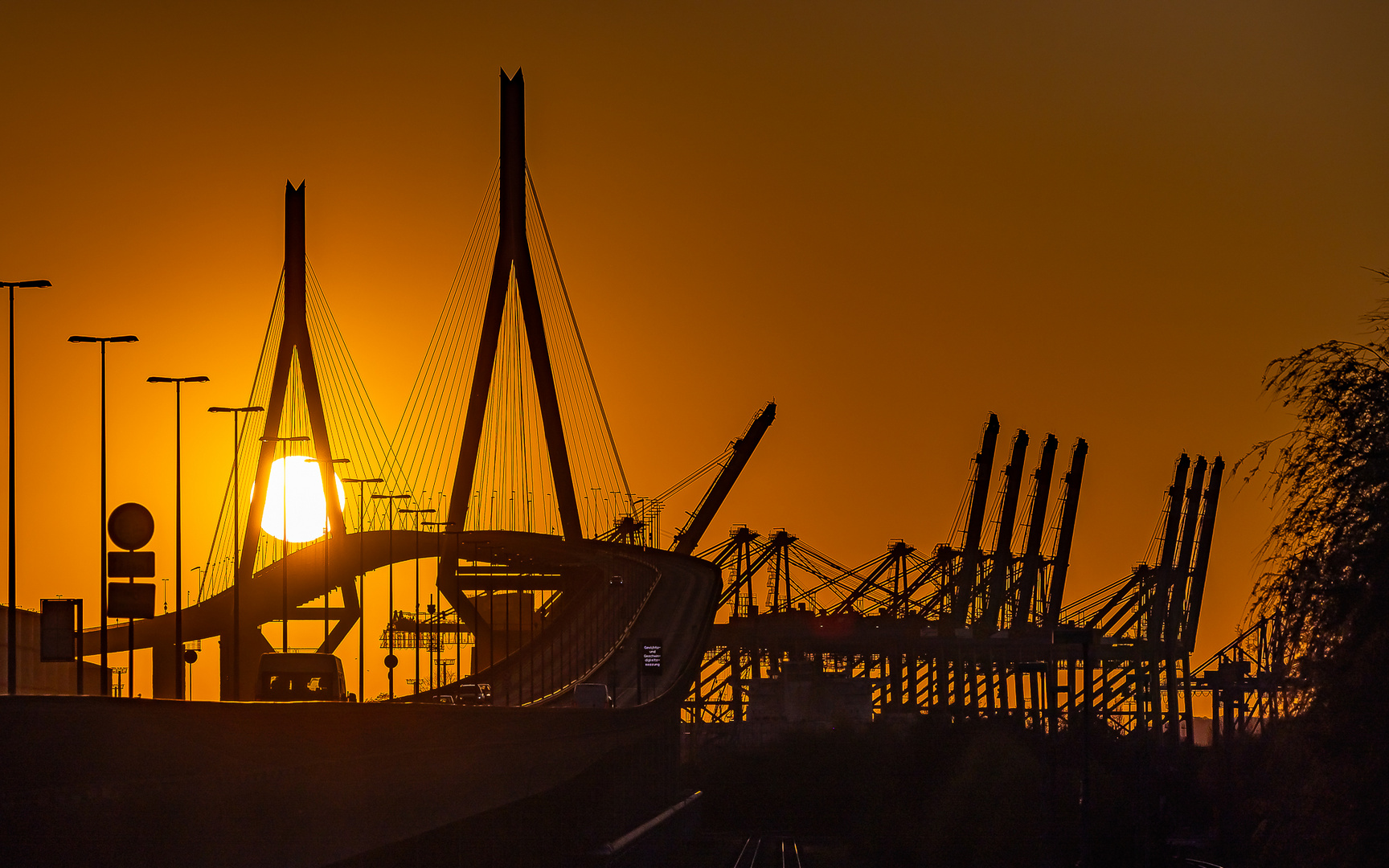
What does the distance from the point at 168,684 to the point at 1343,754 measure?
14928 cm

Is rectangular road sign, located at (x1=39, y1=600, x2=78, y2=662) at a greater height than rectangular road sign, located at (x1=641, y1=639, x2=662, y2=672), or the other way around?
rectangular road sign, located at (x1=39, y1=600, x2=78, y2=662)

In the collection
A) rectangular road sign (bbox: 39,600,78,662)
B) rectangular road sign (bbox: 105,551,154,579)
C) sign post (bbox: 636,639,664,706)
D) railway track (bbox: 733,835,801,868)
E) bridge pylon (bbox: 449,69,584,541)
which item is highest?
bridge pylon (bbox: 449,69,584,541)

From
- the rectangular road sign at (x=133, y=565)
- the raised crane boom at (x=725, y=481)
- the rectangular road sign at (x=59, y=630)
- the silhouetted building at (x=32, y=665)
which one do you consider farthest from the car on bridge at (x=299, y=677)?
the raised crane boom at (x=725, y=481)

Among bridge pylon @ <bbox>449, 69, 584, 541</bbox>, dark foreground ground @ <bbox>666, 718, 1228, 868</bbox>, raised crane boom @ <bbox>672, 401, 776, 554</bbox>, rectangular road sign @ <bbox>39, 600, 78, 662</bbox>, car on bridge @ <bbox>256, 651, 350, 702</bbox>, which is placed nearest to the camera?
rectangular road sign @ <bbox>39, 600, 78, 662</bbox>

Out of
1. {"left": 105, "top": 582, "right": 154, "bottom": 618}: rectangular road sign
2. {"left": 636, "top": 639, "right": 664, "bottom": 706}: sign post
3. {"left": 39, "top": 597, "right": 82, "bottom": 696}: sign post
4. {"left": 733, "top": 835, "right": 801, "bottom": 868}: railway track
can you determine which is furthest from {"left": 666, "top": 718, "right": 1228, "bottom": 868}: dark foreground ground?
{"left": 39, "top": 597, "right": 82, "bottom": 696}: sign post

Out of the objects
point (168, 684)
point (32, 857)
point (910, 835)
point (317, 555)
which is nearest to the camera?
point (32, 857)

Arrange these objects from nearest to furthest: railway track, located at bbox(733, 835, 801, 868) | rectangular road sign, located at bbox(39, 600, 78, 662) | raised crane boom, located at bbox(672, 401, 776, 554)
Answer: rectangular road sign, located at bbox(39, 600, 78, 662)
railway track, located at bbox(733, 835, 801, 868)
raised crane boom, located at bbox(672, 401, 776, 554)

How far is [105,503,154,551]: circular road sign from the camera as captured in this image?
39844 millimetres

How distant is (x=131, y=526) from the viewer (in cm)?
4003

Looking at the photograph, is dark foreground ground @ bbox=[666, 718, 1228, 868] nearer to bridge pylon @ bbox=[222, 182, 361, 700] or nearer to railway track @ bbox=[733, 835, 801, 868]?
railway track @ bbox=[733, 835, 801, 868]

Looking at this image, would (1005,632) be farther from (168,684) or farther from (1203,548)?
(168,684)

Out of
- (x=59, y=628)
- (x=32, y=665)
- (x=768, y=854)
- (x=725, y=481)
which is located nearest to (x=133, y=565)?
(x=59, y=628)

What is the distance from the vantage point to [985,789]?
8325 centimetres

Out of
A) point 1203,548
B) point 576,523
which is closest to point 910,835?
point 576,523
